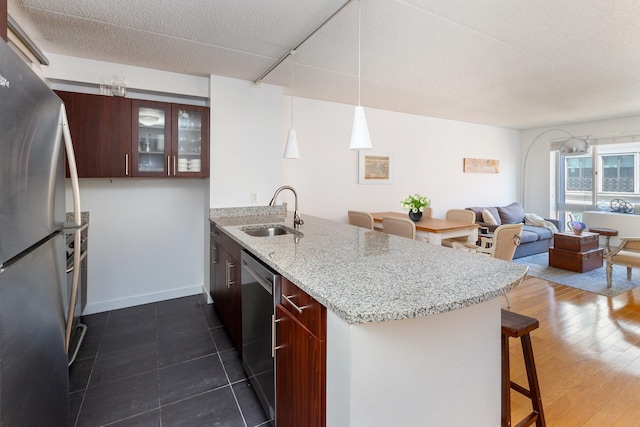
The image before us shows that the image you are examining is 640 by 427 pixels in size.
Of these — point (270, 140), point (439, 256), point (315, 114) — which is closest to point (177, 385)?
point (439, 256)

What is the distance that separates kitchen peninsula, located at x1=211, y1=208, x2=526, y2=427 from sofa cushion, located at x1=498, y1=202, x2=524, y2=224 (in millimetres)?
4920

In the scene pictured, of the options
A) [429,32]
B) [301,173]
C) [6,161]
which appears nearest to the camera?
[6,161]

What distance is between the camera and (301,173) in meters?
4.04

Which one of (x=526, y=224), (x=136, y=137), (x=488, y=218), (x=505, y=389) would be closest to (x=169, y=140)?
(x=136, y=137)

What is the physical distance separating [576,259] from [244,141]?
468cm

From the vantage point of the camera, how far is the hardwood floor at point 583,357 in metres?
1.76

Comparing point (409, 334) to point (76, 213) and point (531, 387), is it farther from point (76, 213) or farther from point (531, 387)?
point (76, 213)

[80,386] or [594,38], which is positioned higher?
[594,38]

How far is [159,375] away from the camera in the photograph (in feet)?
6.80

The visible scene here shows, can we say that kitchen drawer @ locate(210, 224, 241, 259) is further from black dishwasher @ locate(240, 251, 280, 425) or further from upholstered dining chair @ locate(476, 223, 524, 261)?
upholstered dining chair @ locate(476, 223, 524, 261)

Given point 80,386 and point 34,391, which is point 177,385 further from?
point 34,391

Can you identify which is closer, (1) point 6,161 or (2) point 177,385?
(1) point 6,161

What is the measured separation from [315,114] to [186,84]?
1606mm

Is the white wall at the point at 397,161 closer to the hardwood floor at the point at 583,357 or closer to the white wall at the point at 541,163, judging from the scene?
the white wall at the point at 541,163
